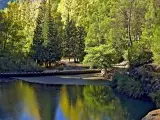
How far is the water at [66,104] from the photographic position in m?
32.7

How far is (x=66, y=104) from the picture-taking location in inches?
1475

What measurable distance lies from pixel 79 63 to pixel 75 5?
15537 millimetres

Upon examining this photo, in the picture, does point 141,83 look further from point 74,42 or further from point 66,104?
point 74,42

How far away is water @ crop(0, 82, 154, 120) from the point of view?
107 feet

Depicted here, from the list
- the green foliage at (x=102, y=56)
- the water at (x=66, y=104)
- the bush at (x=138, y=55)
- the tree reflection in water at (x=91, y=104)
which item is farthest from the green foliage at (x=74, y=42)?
the tree reflection in water at (x=91, y=104)

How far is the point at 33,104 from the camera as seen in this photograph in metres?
36.8

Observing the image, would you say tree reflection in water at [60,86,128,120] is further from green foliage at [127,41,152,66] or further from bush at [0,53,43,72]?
bush at [0,53,43,72]

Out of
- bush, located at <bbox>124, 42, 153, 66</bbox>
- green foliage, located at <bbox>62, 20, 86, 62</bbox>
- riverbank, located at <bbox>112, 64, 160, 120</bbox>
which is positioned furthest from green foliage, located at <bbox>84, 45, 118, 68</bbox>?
riverbank, located at <bbox>112, 64, 160, 120</bbox>

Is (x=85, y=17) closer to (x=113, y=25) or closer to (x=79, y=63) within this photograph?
(x=79, y=63)

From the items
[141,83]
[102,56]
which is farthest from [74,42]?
[141,83]

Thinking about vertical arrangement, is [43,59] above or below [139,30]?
below

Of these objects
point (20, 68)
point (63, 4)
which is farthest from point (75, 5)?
point (20, 68)

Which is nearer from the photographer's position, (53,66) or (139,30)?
(139,30)

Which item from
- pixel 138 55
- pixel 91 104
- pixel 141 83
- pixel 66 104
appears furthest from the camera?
pixel 138 55
